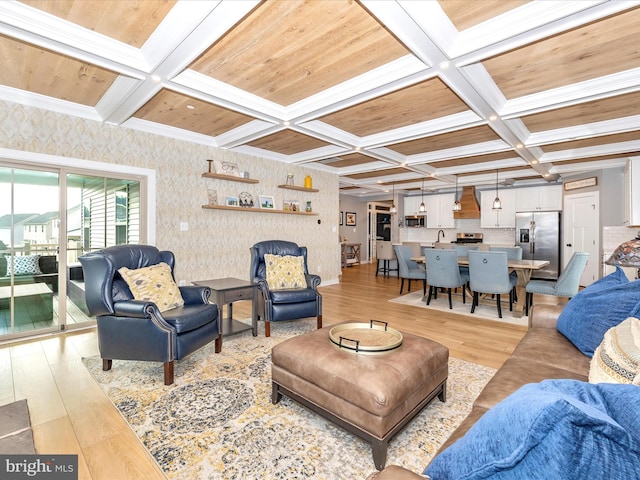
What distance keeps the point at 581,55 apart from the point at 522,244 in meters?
6.01

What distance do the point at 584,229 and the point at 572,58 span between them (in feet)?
17.4

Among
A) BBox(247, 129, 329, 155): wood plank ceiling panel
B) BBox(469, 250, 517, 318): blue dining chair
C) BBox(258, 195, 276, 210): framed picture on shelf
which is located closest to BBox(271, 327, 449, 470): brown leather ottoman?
BBox(469, 250, 517, 318): blue dining chair

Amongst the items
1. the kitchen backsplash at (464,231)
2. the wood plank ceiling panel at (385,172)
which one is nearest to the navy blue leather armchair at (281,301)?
the wood plank ceiling panel at (385,172)

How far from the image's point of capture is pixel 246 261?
17.8ft

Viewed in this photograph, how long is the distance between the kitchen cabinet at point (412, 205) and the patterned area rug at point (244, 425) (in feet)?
25.0

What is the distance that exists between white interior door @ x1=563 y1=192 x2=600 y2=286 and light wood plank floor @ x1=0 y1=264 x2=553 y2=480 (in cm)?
377

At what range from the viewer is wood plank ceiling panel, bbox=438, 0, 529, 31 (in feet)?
6.43

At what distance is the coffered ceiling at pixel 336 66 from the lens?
6.65ft

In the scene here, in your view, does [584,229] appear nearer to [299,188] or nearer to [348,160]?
[348,160]

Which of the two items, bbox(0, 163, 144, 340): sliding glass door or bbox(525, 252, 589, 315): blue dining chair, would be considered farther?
bbox(525, 252, 589, 315): blue dining chair

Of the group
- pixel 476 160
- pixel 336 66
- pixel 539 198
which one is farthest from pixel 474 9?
pixel 539 198

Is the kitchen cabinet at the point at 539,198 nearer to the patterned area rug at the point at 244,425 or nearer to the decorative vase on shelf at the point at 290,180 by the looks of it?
the decorative vase on shelf at the point at 290,180

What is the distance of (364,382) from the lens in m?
1.64

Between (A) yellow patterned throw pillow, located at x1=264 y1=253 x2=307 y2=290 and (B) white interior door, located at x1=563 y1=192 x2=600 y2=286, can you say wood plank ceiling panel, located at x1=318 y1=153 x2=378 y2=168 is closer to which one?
(A) yellow patterned throw pillow, located at x1=264 y1=253 x2=307 y2=290
